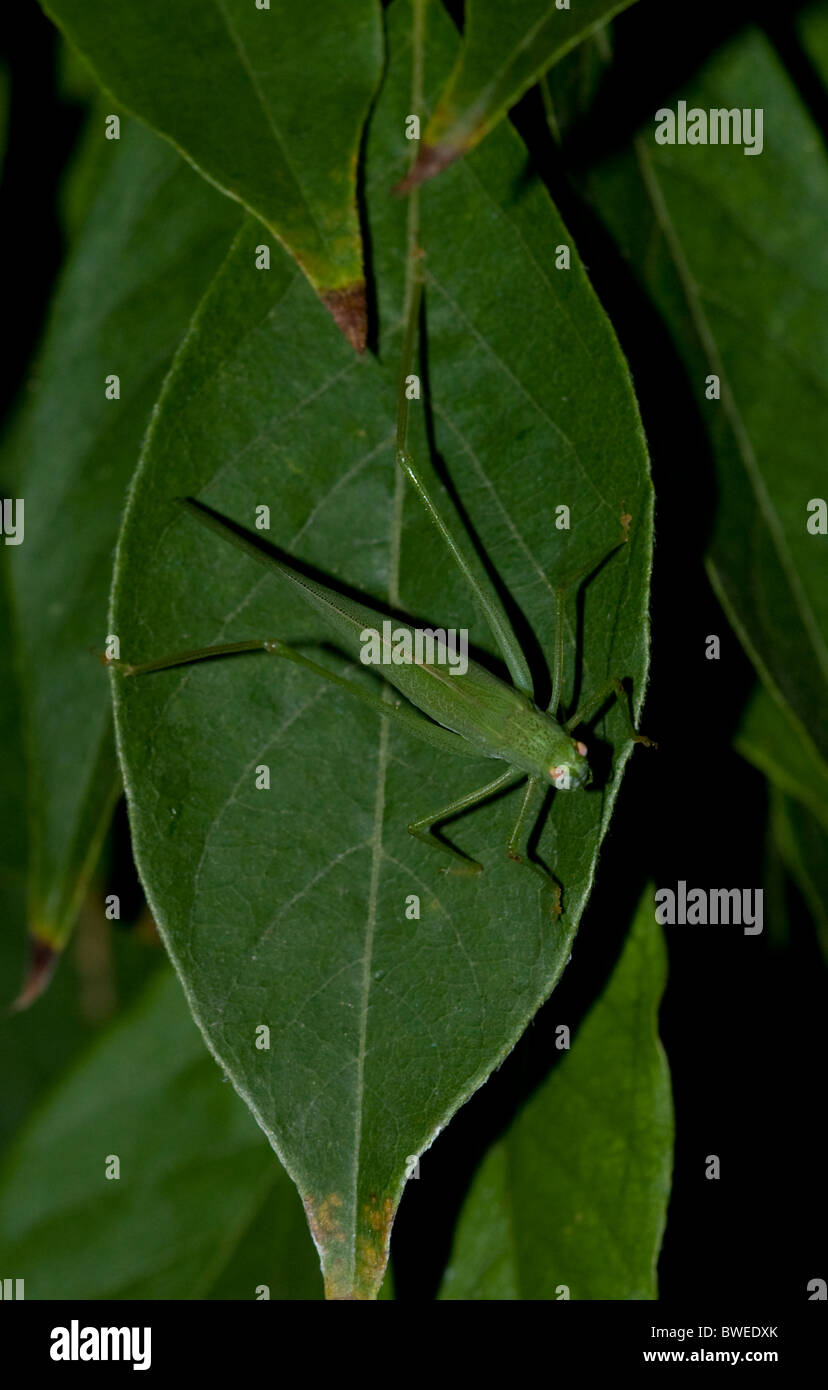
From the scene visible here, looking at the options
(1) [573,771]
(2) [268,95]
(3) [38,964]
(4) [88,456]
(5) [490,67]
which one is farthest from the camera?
(4) [88,456]

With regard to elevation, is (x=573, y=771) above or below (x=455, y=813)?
above

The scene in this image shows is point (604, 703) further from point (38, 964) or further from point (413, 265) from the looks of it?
point (38, 964)

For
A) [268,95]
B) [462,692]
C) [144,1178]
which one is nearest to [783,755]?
[462,692]

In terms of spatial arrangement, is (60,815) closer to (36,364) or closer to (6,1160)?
(36,364)

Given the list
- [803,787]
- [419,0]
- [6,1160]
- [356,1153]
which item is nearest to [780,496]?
[803,787]

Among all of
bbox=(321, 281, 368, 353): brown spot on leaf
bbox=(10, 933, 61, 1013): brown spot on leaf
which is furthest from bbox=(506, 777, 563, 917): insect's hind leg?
bbox=(10, 933, 61, 1013): brown spot on leaf

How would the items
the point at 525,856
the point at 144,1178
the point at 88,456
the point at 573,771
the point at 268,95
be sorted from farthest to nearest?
1. the point at 144,1178
2. the point at 88,456
3. the point at 573,771
4. the point at 525,856
5. the point at 268,95

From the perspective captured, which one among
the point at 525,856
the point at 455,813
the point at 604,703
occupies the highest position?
the point at 604,703
